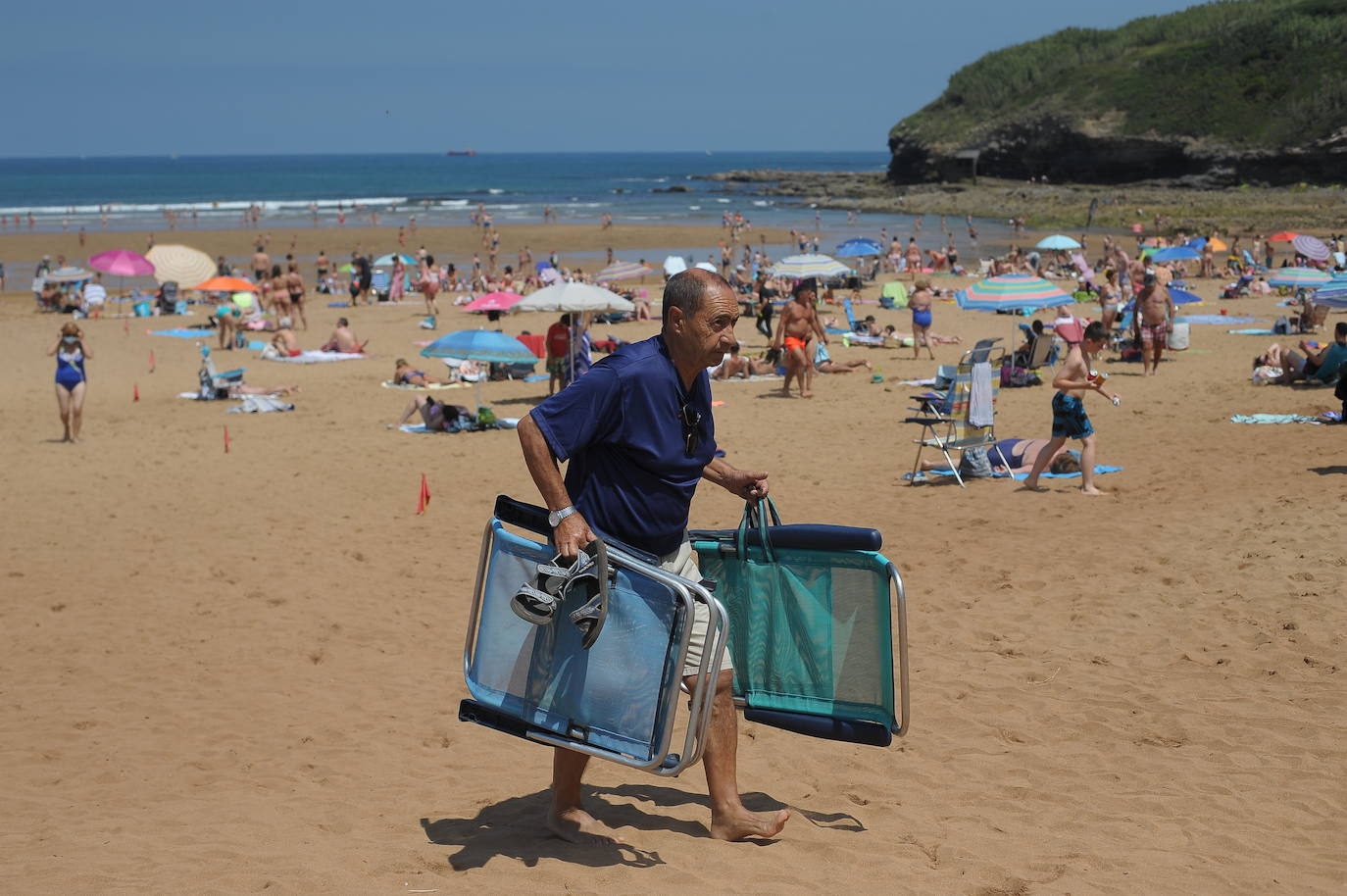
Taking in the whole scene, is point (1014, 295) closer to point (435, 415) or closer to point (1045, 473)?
point (1045, 473)

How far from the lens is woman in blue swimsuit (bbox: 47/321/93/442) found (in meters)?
12.9

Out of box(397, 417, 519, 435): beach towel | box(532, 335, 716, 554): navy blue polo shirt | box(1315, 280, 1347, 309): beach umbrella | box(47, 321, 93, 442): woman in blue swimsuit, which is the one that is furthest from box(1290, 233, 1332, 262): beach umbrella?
box(532, 335, 716, 554): navy blue polo shirt

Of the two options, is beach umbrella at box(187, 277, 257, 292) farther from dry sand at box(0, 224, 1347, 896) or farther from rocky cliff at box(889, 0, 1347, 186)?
rocky cliff at box(889, 0, 1347, 186)

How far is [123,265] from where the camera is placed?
81.5ft

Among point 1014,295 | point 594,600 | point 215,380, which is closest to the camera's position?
point 594,600

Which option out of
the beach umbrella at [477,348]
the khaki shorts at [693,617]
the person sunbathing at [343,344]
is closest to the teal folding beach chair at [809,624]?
the khaki shorts at [693,617]

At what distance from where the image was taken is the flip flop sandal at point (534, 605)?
3.38 metres

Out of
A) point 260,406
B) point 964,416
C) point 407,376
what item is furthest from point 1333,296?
point 260,406

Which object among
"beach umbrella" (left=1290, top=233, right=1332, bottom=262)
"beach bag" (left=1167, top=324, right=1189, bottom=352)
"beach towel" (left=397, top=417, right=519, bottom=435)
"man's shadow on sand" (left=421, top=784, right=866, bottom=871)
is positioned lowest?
"beach towel" (left=397, top=417, right=519, bottom=435)

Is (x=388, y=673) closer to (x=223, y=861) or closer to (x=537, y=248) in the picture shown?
(x=223, y=861)

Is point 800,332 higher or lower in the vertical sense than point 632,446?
lower

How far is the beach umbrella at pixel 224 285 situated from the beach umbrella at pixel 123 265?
80.2 inches

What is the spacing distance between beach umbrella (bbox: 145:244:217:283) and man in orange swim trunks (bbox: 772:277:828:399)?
13.7 metres

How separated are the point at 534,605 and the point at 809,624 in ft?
3.27
